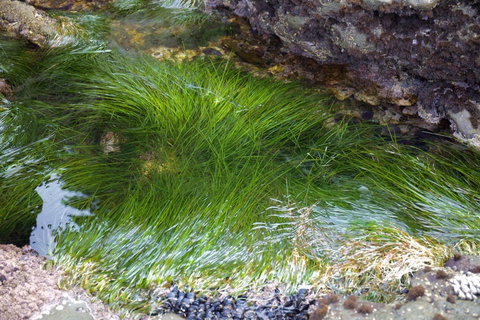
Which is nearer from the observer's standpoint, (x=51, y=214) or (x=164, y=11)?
(x=51, y=214)

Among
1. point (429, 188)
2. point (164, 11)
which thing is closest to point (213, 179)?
point (429, 188)

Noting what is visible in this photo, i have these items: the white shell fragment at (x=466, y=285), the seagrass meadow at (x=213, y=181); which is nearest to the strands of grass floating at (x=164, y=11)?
the seagrass meadow at (x=213, y=181)

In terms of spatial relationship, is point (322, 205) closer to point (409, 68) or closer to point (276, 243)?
point (276, 243)

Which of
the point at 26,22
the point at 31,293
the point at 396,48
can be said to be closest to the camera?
the point at 31,293

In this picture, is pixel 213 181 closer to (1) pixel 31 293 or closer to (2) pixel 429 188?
(1) pixel 31 293

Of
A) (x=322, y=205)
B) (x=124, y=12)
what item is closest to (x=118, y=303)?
(x=322, y=205)

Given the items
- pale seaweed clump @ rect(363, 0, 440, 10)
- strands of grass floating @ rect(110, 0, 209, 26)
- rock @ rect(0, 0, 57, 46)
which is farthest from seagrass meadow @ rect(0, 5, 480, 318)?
pale seaweed clump @ rect(363, 0, 440, 10)

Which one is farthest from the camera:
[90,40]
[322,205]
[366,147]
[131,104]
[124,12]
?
[124,12]
